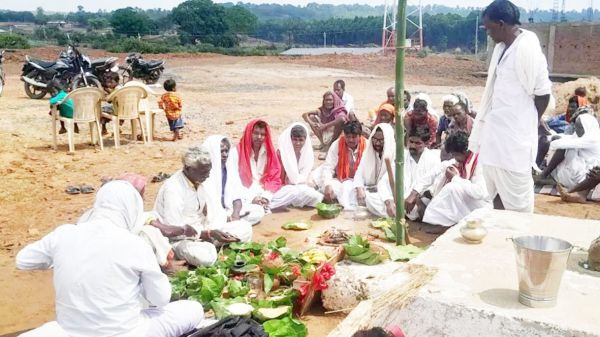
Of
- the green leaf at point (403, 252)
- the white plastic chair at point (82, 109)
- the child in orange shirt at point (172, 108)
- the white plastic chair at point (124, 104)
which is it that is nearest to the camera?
the green leaf at point (403, 252)

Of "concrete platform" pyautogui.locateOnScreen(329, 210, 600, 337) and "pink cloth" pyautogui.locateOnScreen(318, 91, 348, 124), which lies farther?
"pink cloth" pyautogui.locateOnScreen(318, 91, 348, 124)

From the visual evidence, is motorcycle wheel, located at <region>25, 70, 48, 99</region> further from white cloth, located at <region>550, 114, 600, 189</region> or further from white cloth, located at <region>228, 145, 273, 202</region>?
white cloth, located at <region>550, 114, 600, 189</region>

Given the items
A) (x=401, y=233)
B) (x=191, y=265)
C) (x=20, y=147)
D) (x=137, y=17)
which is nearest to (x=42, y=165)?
(x=20, y=147)

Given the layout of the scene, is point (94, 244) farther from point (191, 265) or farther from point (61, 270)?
point (191, 265)

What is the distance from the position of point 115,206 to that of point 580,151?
20.4 feet

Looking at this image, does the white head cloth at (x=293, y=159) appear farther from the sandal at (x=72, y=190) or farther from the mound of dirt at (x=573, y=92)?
the mound of dirt at (x=573, y=92)

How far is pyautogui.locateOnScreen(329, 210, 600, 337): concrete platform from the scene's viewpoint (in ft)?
10.4

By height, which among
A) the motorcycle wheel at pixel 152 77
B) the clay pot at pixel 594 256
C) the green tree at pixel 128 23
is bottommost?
the clay pot at pixel 594 256

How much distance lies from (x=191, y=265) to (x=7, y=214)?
3.06m

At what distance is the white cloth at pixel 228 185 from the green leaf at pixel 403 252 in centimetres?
172

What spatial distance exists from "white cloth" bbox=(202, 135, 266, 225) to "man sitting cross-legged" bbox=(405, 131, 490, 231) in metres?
1.70

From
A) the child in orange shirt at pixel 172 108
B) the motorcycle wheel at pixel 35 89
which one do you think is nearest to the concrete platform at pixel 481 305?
the child in orange shirt at pixel 172 108

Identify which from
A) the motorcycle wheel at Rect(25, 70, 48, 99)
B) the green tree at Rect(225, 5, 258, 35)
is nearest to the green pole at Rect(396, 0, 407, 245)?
the motorcycle wheel at Rect(25, 70, 48, 99)

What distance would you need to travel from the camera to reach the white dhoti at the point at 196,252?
16.6 ft
